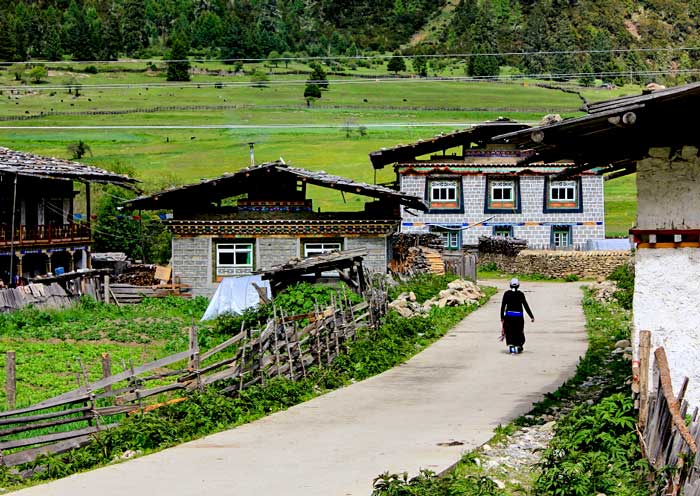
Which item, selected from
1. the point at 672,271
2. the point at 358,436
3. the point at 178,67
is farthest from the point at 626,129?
the point at 178,67

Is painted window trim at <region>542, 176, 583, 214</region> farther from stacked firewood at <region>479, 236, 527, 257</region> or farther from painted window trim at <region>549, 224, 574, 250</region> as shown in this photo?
stacked firewood at <region>479, 236, 527, 257</region>

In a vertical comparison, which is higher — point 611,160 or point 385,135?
point 385,135

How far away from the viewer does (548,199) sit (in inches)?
2215

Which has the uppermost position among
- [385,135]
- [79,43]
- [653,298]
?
[79,43]

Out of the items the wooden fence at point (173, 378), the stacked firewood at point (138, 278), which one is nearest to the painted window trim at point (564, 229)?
the stacked firewood at point (138, 278)

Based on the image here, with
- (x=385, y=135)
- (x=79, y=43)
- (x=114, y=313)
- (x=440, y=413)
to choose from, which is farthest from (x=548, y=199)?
(x=79, y=43)

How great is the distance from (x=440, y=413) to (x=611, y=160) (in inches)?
158

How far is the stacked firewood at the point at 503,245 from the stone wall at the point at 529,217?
2.21 meters

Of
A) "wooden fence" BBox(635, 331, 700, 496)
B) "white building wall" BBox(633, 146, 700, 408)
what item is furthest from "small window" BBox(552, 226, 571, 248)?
"wooden fence" BBox(635, 331, 700, 496)

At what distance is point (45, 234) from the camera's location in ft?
146

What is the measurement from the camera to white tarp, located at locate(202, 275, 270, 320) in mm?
31391

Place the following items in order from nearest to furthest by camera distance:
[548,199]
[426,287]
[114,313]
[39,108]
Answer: [114,313]
[426,287]
[548,199]
[39,108]

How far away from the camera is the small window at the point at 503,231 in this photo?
56.7 metres

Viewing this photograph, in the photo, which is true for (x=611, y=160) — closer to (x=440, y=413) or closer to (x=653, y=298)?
(x=653, y=298)
